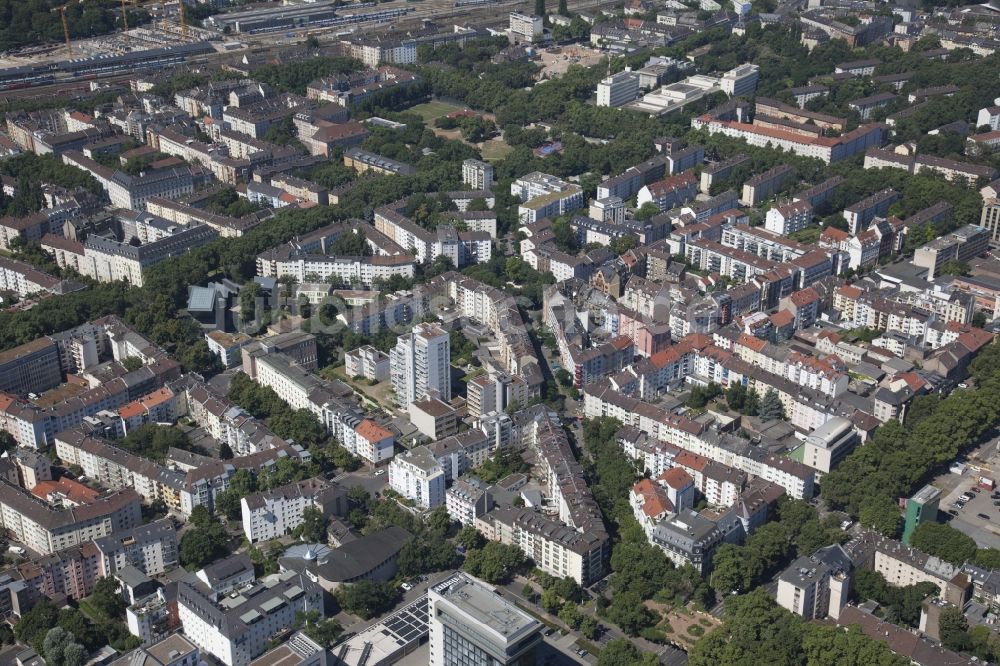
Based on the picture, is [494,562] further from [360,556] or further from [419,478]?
[419,478]

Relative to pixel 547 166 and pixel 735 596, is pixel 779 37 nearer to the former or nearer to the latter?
pixel 547 166

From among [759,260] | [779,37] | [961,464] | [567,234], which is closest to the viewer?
[961,464]

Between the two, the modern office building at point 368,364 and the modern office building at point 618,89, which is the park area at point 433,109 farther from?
the modern office building at point 368,364

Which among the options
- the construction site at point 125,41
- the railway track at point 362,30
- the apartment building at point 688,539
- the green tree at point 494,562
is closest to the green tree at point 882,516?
the apartment building at point 688,539

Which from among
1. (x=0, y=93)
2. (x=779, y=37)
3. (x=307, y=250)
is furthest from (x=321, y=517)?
(x=779, y=37)

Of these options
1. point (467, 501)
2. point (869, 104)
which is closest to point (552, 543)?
point (467, 501)
